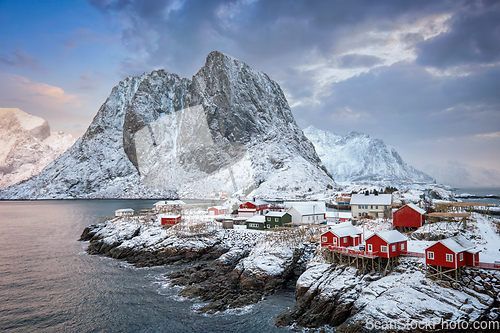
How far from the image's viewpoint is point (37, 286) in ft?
113

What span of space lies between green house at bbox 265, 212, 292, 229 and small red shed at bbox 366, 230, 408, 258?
22.1 meters

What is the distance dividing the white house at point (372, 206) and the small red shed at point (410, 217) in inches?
551

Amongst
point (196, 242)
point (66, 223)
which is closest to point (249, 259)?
point (196, 242)

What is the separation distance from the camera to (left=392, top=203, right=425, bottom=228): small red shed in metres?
38.9

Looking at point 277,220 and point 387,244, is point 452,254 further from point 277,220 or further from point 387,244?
point 277,220

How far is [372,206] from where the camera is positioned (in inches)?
2203

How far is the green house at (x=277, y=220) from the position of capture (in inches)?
1938

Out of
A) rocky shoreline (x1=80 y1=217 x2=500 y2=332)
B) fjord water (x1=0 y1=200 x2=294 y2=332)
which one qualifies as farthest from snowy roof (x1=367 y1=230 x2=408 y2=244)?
fjord water (x1=0 y1=200 x2=294 y2=332)

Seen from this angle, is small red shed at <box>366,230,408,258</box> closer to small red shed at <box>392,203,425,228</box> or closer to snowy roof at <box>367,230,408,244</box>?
snowy roof at <box>367,230,408,244</box>

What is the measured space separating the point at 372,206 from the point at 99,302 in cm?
4939

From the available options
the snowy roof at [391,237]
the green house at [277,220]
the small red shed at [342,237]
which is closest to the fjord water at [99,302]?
the small red shed at [342,237]

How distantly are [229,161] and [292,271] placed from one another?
15159cm

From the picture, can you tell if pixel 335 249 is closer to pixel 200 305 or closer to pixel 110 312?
pixel 200 305

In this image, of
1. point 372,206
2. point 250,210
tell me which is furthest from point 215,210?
point 372,206
